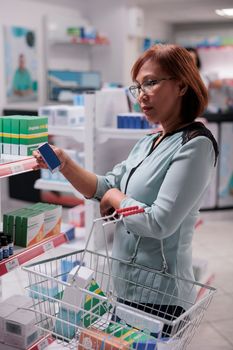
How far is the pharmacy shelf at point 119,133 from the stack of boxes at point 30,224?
103 centimetres

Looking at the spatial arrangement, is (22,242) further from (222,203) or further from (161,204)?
(222,203)

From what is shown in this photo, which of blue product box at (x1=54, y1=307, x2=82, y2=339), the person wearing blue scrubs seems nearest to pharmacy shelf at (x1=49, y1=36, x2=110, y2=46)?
the person wearing blue scrubs

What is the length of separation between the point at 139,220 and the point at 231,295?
2.70 meters

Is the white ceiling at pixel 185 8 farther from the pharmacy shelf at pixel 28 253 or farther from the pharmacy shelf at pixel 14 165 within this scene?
the pharmacy shelf at pixel 14 165

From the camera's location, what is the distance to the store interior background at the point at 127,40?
5.03 m

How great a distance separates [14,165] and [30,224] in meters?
0.44

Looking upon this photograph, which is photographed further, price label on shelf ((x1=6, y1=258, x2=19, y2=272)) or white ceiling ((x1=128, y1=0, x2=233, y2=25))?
white ceiling ((x1=128, y1=0, x2=233, y2=25))

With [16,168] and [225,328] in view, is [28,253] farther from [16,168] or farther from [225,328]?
[225,328]

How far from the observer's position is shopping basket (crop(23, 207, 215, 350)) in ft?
4.37

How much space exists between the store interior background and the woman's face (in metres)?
2.37

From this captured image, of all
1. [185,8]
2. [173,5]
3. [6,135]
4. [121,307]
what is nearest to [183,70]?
[121,307]

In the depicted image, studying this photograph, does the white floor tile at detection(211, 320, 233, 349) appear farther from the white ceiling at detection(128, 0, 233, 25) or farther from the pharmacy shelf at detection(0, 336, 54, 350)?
the white ceiling at detection(128, 0, 233, 25)

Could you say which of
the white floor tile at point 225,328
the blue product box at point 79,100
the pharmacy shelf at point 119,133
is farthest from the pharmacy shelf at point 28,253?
the blue product box at point 79,100

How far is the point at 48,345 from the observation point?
73.3 inches
